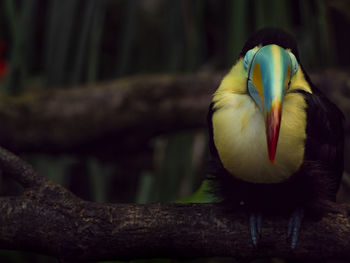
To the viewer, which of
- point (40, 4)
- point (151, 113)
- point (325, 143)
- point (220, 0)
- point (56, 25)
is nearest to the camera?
point (325, 143)

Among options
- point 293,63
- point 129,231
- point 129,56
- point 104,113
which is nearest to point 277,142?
point 293,63

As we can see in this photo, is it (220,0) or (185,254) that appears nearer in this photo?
(185,254)

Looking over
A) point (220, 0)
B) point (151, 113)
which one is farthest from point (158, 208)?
point (220, 0)

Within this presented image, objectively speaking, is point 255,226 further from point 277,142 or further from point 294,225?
point 277,142

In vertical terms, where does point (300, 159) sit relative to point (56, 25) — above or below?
below

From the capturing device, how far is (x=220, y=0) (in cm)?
251

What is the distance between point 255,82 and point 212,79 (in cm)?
84

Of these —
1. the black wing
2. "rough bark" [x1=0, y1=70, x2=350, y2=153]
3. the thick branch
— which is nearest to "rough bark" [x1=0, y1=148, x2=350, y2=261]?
the thick branch

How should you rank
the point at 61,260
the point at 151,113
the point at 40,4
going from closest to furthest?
the point at 61,260, the point at 151,113, the point at 40,4

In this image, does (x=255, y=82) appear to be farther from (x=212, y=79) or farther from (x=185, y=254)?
(x=212, y=79)

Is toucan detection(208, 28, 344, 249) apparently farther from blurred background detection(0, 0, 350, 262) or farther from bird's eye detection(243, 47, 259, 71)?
blurred background detection(0, 0, 350, 262)

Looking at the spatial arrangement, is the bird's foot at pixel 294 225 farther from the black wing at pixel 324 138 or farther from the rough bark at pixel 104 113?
the rough bark at pixel 104 113

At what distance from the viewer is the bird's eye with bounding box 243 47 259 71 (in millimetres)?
962

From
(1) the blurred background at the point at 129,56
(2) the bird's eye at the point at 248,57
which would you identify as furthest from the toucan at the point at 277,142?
(1) the blurred background at the point at 129,56
